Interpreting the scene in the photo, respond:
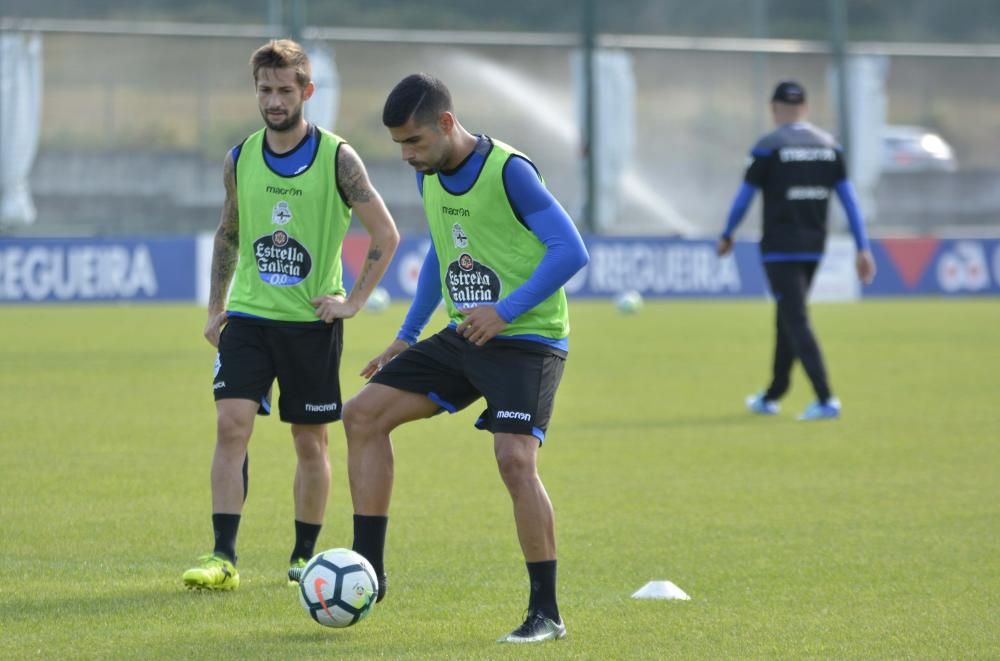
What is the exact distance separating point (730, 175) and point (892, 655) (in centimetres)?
3029

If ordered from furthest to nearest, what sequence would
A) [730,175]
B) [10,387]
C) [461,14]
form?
1. [461,14]
2. [730,175]
3. [10,387]

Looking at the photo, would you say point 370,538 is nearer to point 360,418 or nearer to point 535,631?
point 360,418

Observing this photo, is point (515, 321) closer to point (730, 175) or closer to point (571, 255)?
point (571, 255)

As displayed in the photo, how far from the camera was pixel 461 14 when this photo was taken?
39531 millimetres

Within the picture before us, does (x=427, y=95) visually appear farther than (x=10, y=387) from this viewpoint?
No

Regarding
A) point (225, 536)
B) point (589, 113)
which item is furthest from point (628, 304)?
point (225, 536)

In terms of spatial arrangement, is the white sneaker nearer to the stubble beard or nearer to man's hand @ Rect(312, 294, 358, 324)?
man's hand @ Rect(312, 294, 358, 324)

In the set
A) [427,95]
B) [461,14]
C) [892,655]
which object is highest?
[461,14]

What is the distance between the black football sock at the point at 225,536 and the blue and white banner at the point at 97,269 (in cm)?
1806

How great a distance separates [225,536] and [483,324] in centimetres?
154

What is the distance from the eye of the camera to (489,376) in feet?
18.9

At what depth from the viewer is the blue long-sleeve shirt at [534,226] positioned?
18.4 feet

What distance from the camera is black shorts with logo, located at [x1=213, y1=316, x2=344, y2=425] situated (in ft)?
21.7

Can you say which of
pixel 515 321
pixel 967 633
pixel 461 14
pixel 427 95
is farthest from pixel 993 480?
pixel 461 14
